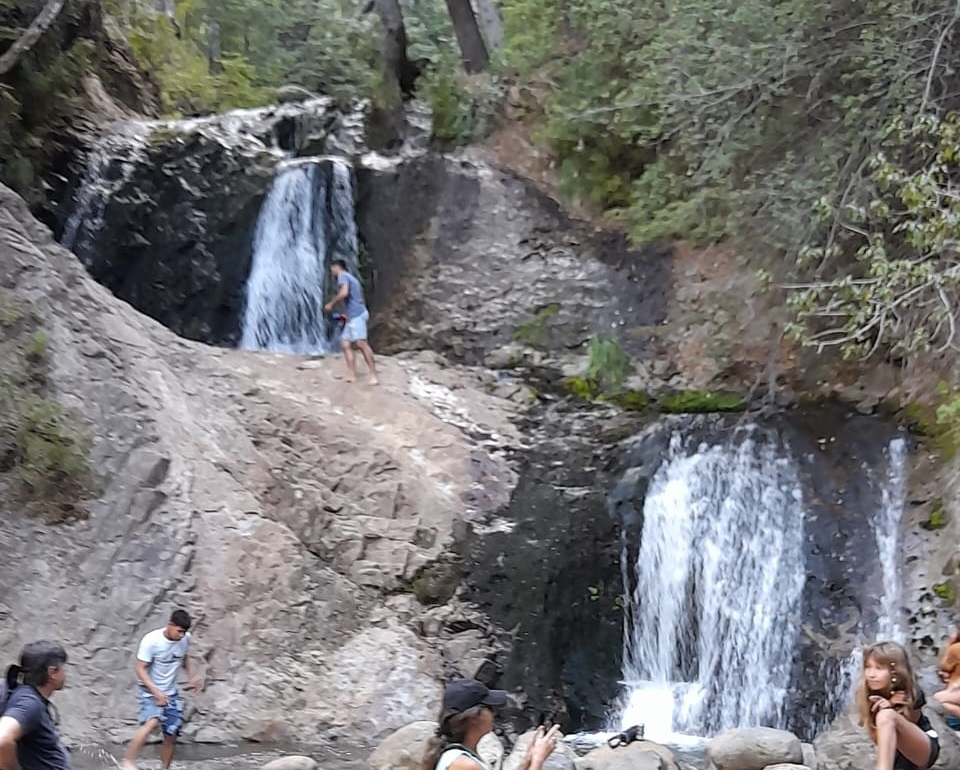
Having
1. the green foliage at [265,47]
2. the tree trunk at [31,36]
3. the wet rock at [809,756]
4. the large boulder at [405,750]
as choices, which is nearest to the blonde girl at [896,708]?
the large boulder at [405,750]

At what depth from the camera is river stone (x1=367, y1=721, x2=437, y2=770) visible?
7592 millimetres

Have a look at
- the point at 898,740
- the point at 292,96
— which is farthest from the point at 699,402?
the point at 292,96

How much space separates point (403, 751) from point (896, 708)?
419 cm

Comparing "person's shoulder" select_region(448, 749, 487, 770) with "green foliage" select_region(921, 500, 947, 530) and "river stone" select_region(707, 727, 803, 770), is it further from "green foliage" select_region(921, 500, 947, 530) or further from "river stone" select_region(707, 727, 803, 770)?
"green foliage" select_region(921, 500, 947, 530)

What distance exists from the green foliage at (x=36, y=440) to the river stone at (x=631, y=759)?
527 centimetres

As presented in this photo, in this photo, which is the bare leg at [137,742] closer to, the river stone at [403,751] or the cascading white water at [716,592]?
the river stone at [403,751]

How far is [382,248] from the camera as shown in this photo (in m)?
17.2

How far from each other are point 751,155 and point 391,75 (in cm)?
863

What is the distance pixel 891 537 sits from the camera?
11.0 m

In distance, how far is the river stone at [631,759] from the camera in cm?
769

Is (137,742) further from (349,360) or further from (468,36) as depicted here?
(468,36)

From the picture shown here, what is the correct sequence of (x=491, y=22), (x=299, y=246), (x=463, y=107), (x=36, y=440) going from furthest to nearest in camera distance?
(x=491, y=22) < (x=463, y=107) < (x=299, y=246) < (x=36, y=440)

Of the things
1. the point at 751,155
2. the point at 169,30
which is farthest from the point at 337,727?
the point at 169,30

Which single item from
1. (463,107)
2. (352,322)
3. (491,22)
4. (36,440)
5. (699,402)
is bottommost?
(36,440)
